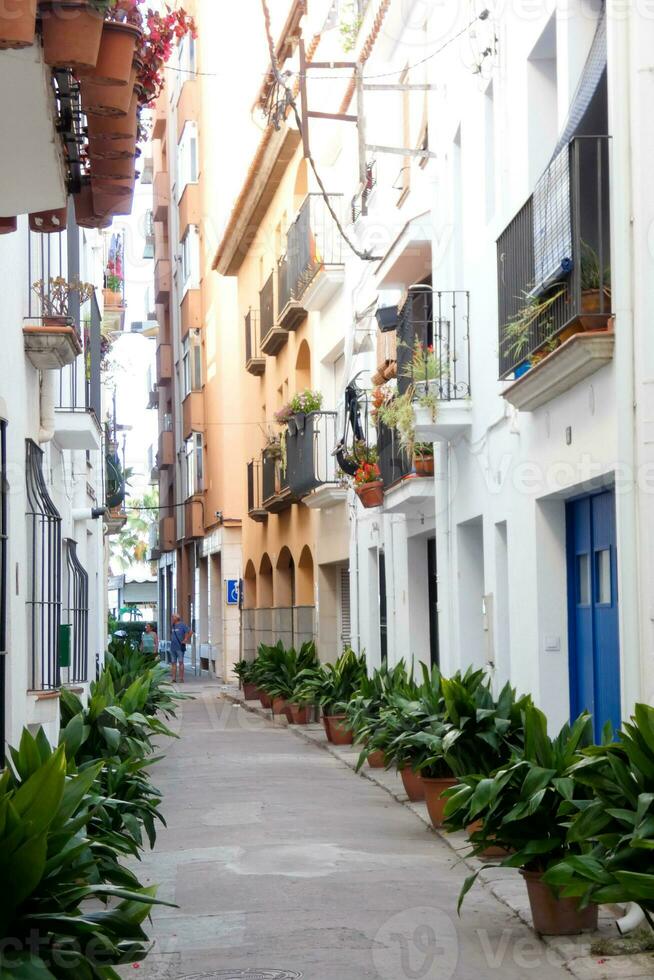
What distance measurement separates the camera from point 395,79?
17109mm

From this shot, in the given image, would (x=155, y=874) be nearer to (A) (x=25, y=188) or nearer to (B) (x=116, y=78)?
(A) (x=25, y=188)

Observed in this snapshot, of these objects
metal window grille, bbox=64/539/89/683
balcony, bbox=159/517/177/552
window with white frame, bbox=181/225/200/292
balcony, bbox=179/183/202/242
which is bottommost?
metal window grille, bbox=64/539/89/683

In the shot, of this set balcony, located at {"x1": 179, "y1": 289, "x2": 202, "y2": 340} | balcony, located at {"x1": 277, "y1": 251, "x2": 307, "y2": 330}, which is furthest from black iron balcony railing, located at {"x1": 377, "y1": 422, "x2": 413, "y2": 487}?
balcony, located at {"x1": 179, "y1": 289, "x2": 202, "y2": 340}

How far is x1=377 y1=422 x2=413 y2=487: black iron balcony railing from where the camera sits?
54.6 ft

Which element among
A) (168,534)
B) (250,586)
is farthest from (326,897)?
(168,534)

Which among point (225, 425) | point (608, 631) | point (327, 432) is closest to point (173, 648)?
point (225, 425)

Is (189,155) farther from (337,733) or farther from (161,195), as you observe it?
(337,733)

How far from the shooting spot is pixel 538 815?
705 centimetres

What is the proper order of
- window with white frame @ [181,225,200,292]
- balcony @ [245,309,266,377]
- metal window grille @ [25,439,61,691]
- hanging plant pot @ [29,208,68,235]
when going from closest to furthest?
hanging plant pot @ [29,208,68,235] → metal window grille @ [25,439,61,691] → balcony @ [245,309,266,377] → window with white frame @ [181,225,200,292]

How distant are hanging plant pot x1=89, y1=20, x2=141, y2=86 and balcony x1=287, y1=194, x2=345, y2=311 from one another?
51.9 ft

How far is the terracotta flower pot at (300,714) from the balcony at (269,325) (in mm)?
8144

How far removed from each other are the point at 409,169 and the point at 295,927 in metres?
11.7

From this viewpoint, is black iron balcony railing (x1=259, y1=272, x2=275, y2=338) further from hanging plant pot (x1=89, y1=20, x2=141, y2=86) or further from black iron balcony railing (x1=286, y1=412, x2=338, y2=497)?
hanging plant pot (x1=89, y1=20, x2=141, y2=86)

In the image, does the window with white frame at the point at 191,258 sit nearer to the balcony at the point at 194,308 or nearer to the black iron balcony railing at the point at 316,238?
the balcony at the point at 194,308
